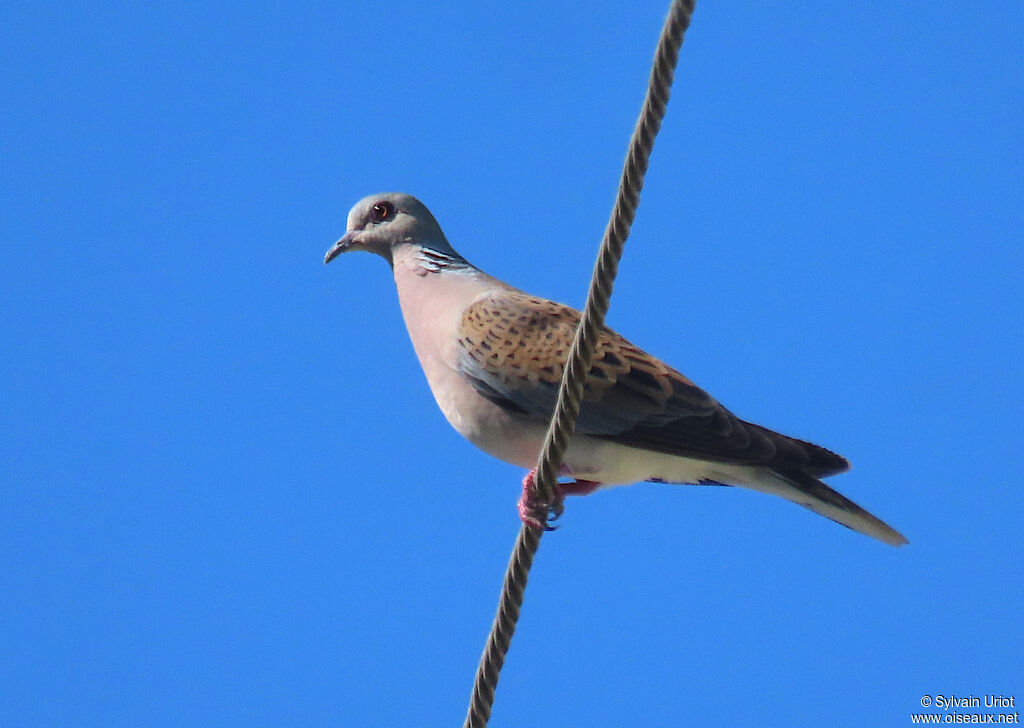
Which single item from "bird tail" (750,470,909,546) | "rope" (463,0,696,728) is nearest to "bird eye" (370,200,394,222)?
"bird tail" (750,470,909,546)

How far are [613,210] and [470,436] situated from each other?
176 cm

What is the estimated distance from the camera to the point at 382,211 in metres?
5.18

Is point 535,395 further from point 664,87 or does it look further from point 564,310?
point 664,87

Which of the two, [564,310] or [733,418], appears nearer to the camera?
[733,418]

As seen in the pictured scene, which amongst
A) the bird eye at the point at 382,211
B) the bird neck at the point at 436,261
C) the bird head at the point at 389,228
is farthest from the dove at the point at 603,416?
the bird eye at the point at 382,211

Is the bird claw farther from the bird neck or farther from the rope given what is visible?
the bird neck

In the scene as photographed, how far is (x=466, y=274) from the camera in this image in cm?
484

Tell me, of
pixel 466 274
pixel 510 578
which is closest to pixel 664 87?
pixel 510 578

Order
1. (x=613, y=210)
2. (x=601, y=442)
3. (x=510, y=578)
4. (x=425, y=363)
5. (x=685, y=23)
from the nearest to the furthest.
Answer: (x=685, y=23)
(x=613, y=210)
(x=510, y=578)
(x=601, y=442)
(x=425, y=363)

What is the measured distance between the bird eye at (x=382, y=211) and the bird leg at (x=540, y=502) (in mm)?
1442

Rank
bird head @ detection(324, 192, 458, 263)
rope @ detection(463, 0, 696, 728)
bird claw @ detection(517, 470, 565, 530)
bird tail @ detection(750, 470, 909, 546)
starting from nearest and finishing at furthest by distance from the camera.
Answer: rope @ detection(463, 0, 696, 728) → bird claw @ detection(517, 470, 565, 530) → bird tail @ detection(750, 470, 909, 546) → bird head @ detection(324, 192, 458, 263)

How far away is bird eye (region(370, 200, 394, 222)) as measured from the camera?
5.17 metres

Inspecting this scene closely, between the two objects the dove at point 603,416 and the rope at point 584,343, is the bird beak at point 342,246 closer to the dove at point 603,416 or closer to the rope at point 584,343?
the dove at point 603,416

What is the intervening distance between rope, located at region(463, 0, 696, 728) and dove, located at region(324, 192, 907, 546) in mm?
834
